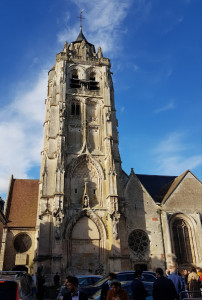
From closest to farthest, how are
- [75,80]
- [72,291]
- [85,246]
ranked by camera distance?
[72,291], [85,246], [75,80]

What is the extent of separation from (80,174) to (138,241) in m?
6.81

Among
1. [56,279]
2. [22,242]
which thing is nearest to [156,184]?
[22,242]

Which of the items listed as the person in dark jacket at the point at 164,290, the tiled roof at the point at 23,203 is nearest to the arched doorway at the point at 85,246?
the tiled roof at the point at 23,203

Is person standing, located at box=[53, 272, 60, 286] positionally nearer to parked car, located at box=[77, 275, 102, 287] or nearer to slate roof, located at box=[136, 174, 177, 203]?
parked car, located at box=[77, 275, 102, 287]

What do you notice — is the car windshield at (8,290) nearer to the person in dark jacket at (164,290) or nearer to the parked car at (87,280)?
the person in dark jacket at (164,290)

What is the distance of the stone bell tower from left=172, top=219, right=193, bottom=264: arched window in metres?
4.62

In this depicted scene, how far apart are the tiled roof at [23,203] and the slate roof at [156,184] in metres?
10.5

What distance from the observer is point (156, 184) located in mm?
26547

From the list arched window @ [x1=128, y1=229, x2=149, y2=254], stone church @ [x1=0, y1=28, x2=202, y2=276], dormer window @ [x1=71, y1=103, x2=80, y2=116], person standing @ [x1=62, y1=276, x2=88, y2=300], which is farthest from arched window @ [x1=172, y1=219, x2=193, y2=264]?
person standing @ [x1=62, y1=276, x2=88, y2=300]

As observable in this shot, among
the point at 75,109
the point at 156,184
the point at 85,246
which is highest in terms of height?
the point at 75,109

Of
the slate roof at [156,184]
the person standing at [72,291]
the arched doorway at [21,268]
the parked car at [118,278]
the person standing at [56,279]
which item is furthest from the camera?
the slate roof at [156,184]

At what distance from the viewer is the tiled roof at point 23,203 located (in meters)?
21.5

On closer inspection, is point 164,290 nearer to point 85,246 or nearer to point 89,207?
point 85,246

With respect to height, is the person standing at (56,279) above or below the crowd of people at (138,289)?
below
